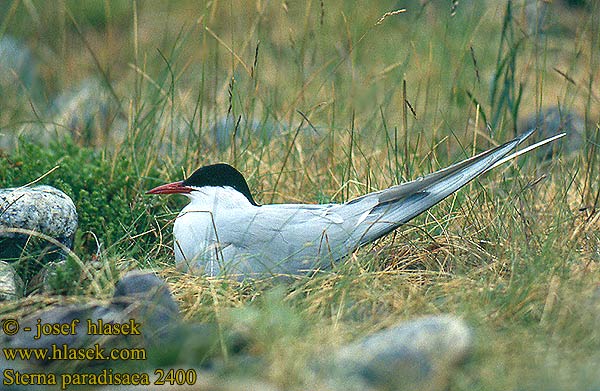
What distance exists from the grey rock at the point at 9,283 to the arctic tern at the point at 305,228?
52 cm

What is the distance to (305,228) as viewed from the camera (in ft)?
9.32

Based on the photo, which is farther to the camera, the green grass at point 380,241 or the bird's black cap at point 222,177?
the bird's black cap at point 222,177

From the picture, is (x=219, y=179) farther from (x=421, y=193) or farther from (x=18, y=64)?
(x=18, y=64)

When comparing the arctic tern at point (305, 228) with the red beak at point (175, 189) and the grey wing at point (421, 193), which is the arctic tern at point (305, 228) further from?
the red beak at point (175, 189)

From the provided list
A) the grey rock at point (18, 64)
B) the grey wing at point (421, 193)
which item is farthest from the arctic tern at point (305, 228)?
the grey rock at point (18, 64)

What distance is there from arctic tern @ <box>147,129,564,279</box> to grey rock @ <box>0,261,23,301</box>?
0.52 m

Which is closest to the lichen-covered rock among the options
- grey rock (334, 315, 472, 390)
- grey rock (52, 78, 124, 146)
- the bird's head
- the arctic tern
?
the bird's head

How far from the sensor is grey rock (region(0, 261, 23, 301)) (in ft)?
8.48

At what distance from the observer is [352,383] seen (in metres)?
1.88

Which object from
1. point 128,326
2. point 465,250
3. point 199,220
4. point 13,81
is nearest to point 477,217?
point 465,250

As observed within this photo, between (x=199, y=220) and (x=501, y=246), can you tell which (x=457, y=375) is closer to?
(x=501, y=246)

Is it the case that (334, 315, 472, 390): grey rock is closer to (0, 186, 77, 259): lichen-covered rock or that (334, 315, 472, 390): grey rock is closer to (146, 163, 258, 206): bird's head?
(146, 163, 258, 206): bird's head

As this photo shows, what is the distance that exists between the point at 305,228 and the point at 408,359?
3.21 feet

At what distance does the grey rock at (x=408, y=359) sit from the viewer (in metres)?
1.91
